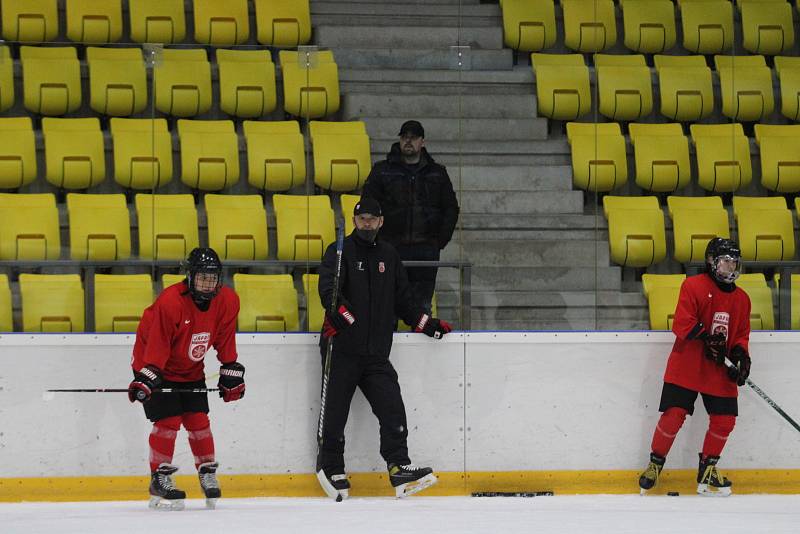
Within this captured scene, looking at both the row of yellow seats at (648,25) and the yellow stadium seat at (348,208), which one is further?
the row of yellow seats at (648,25)

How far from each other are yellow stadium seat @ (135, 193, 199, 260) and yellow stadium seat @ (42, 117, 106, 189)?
273 millimetres

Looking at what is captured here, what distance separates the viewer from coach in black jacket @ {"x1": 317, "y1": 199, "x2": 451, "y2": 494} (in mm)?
6801

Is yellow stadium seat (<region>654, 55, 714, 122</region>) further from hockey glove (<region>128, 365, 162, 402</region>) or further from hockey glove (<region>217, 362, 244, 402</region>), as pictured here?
hockey glove (<region>128, 365, 162, 402</region>)

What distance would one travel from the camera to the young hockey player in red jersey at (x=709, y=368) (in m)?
7.02

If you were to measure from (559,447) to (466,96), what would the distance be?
70.6 inches

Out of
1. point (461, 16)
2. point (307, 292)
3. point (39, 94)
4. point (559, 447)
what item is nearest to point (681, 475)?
point (559, 447)

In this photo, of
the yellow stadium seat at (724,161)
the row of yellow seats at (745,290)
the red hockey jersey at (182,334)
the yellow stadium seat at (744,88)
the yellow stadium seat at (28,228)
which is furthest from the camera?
the yellow stadium seat at (744,88)

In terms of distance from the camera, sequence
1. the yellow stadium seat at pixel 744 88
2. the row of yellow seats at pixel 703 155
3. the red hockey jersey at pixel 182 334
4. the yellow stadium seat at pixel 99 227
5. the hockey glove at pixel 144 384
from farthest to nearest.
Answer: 1. the yellow stadium seat at pixel 744 88
2. the row of yellow seats at pixel 703 155
3. the yellow stadium seat at pixel 99 227
4. the red hockey jersey at pixel 182 334
5. the hockey glove at pixel 144 384

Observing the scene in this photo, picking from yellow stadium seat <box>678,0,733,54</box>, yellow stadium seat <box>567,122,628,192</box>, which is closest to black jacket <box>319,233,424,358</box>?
yellow stadium seat <box>567,122,628,192</box>

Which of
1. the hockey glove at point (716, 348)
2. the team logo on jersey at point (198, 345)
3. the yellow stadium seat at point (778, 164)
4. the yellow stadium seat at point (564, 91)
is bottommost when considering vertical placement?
the hockey glove at point (716, 348)

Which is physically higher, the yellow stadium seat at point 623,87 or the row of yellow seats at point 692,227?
the yellow stadium seat at point 623,87

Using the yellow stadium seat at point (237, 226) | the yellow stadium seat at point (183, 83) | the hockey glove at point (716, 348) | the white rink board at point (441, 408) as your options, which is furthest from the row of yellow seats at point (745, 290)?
the yellow stadium seat at point (183, 83)

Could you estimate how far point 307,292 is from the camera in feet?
23.1

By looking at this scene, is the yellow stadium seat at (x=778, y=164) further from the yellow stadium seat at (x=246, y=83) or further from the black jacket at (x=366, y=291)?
the yellow stadium seat at (x=246, y=83)
